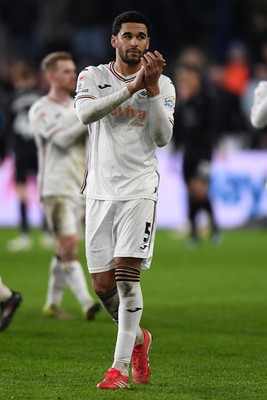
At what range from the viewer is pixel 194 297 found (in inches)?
468

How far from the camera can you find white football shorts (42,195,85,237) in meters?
10.6

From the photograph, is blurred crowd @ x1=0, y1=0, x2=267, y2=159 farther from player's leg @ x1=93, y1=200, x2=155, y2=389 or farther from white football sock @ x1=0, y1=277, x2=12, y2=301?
player's leg @ x1=93, y1=200, x2=155, y2=389

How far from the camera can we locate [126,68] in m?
7.26

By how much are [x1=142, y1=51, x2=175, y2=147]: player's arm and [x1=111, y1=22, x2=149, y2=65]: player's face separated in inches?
10.6

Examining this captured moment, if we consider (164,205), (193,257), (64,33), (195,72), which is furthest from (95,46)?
(193,257)

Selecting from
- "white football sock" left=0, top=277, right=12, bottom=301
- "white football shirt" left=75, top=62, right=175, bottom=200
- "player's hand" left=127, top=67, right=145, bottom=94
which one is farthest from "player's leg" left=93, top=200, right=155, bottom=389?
"white football sock" left=0, top=277, right=12, bottom=301

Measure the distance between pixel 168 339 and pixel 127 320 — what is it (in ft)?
7.22

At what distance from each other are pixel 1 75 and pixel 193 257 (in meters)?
9.33

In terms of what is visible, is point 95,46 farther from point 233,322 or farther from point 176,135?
point 233,322

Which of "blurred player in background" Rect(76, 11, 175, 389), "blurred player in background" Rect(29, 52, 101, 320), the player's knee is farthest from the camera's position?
"blurred player in background" Rect(29, 52, 101, 320)

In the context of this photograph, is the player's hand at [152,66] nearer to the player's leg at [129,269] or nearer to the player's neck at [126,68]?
the player's neck at [126,68]

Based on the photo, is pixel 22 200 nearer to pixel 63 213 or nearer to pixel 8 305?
pixel 63 213

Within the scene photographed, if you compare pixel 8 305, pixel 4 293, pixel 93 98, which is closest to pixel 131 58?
pixel 93 98

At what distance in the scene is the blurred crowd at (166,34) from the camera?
2364 centimetres
